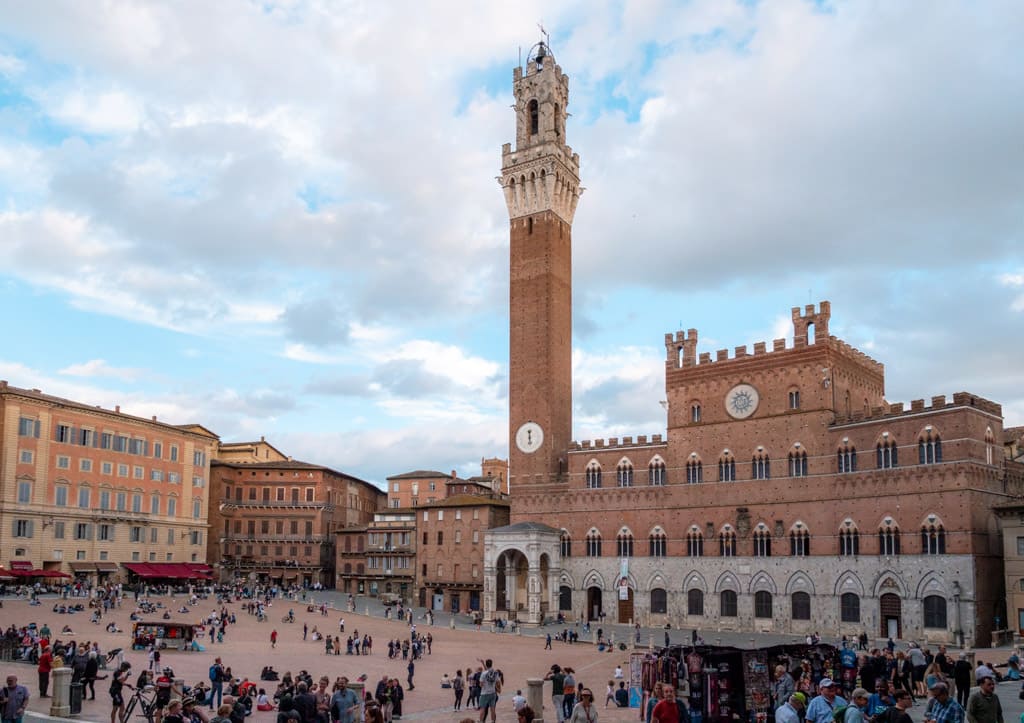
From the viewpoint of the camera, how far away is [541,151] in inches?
2854

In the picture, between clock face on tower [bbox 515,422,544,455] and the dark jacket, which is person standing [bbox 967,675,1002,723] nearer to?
the dark jacket

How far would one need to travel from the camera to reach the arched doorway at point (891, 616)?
5044 cm

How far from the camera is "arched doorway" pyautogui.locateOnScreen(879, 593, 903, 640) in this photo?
165ft

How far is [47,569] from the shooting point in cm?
6391

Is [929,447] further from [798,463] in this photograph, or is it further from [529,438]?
[529,438]

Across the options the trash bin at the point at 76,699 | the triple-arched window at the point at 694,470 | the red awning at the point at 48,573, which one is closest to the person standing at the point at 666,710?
the trash bin at the point at 76,699

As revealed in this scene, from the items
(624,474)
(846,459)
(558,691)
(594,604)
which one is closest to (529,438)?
(624,474)

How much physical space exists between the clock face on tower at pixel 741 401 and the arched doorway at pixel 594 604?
1545 cm

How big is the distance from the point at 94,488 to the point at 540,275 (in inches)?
1443

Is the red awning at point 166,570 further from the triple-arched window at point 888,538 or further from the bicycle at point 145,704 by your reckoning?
the triple-arched window at point 888,538

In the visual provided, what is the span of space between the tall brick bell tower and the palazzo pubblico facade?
155 millimetres

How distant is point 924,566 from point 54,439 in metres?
57.1

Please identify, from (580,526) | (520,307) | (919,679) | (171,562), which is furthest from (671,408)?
(171,562)

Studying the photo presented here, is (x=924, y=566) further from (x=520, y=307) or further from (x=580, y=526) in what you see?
(x=520, y=307)
